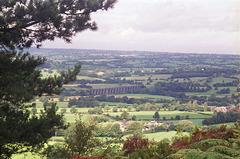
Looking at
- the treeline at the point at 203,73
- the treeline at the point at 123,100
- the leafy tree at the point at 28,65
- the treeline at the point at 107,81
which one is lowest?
the treeline at the point at 123,100

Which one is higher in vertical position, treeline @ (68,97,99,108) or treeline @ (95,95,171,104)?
treeline @ (68,97,99,108)

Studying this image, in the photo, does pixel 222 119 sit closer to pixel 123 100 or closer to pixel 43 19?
pixel 123 100

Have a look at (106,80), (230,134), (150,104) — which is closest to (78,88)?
(106,80)

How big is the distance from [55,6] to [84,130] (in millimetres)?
6287

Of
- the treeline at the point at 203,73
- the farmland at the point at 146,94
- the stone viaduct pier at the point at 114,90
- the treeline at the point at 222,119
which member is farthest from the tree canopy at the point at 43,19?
the treeline at the point at 203,73

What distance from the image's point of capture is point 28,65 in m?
12.1

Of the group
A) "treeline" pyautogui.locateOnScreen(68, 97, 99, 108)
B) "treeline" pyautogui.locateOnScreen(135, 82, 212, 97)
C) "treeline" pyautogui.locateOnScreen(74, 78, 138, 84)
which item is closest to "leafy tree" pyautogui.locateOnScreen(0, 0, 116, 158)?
"treeline" pyautogui.locateOnScreen(68, 97, 99, 108)

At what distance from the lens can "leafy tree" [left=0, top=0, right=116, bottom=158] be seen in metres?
8.98

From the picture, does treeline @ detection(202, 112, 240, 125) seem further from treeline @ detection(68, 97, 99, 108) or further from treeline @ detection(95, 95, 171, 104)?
treeline @ detection(68, 97, 99, 108)

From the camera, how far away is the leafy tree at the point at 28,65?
8.98 meters

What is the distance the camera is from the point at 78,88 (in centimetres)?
10462

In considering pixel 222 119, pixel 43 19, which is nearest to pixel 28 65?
pixel 43 19

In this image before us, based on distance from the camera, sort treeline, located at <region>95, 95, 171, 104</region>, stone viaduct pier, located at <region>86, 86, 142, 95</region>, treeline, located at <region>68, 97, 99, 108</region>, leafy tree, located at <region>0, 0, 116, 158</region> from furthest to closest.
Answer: stone viaduct pier, located at <region>86, 86, 142, 95</region> < treeline, located at <region>95, 95, 171, 104</region> < treeline, located at <region>68, 97, 99, 108</region> < leafy tree, located at <region>0, 0, 116, 158</region>

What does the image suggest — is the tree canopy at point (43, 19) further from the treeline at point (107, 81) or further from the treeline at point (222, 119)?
the treeline at point (107, 81)
